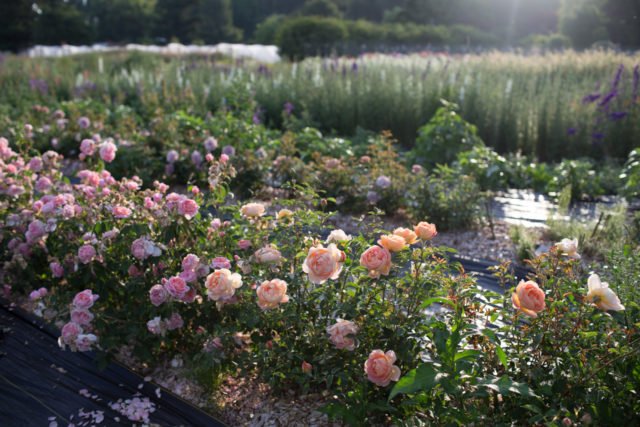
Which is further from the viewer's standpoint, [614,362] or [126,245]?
[126,245]

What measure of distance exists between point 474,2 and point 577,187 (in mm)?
29912

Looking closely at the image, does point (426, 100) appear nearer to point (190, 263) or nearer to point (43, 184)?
point (43, 184)

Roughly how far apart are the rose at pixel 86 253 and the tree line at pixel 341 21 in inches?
780

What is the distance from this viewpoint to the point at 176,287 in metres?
1.78

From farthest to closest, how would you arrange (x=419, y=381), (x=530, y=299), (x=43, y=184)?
(x=43, y=184)
(x=530, y=299)
(x=419, y=381)

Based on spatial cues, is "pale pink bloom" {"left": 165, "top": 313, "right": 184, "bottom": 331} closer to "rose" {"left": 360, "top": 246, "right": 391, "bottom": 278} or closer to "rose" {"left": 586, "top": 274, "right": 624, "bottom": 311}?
"rose" {"left": 360, "top": 246, "right": 391, "bottom": 278}

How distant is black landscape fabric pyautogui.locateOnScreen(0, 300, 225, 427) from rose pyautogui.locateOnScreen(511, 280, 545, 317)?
1.17m

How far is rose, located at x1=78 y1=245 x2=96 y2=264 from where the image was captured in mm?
1984

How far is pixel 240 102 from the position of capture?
6141 millimetres

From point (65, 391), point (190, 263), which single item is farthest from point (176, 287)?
point (65, 391)

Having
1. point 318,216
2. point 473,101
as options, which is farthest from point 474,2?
point 318,216

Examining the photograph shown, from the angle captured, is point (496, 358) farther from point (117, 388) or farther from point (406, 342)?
point (117, 388)

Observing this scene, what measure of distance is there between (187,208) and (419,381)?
3.72 ft

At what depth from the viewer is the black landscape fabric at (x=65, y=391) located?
1850 millimetres
